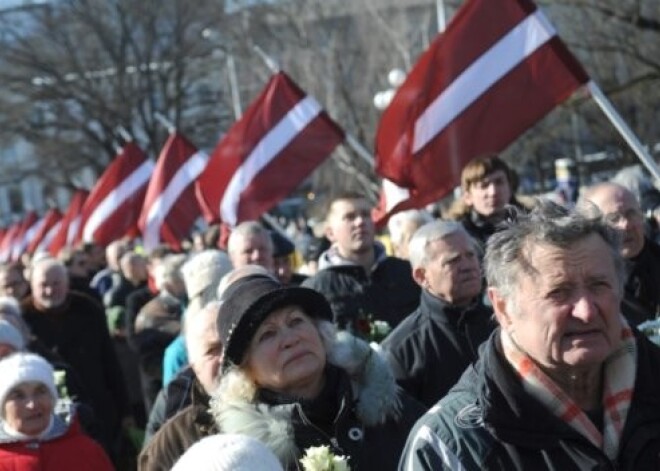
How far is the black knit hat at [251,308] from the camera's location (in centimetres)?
434

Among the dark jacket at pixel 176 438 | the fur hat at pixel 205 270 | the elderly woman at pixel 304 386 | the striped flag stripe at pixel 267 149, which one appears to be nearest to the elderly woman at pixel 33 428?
the dark jacket at pixel 176 438

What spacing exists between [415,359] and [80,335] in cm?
417

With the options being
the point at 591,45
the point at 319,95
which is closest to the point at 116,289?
the point at 591,45

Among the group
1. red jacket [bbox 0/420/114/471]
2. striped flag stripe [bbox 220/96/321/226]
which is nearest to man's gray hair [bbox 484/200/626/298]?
red jacket [bbox 0/420/114/471]

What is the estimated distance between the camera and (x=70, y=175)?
176ft

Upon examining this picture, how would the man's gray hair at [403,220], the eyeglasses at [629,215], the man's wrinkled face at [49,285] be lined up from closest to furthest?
the eyeglasses at [629,215] < the man's gray hair at [403,220] < the man's wrinkled face at [49,285]

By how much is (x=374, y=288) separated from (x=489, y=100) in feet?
5.67

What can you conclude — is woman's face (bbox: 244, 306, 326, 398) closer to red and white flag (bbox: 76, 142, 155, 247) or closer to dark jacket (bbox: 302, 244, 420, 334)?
dark jacket (bbox: 302, 244, 420, 334)

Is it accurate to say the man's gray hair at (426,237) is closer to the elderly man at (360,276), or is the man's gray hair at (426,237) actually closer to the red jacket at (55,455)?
the elderly man at (360,276)

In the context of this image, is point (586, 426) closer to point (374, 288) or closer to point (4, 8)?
point (374, 288)

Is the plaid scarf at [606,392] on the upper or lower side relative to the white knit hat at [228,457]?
lower

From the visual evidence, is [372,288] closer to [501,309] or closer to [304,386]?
[304,386]

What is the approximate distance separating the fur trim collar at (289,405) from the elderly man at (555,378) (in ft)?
3.30

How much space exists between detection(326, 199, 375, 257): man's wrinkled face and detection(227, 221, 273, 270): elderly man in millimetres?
436
